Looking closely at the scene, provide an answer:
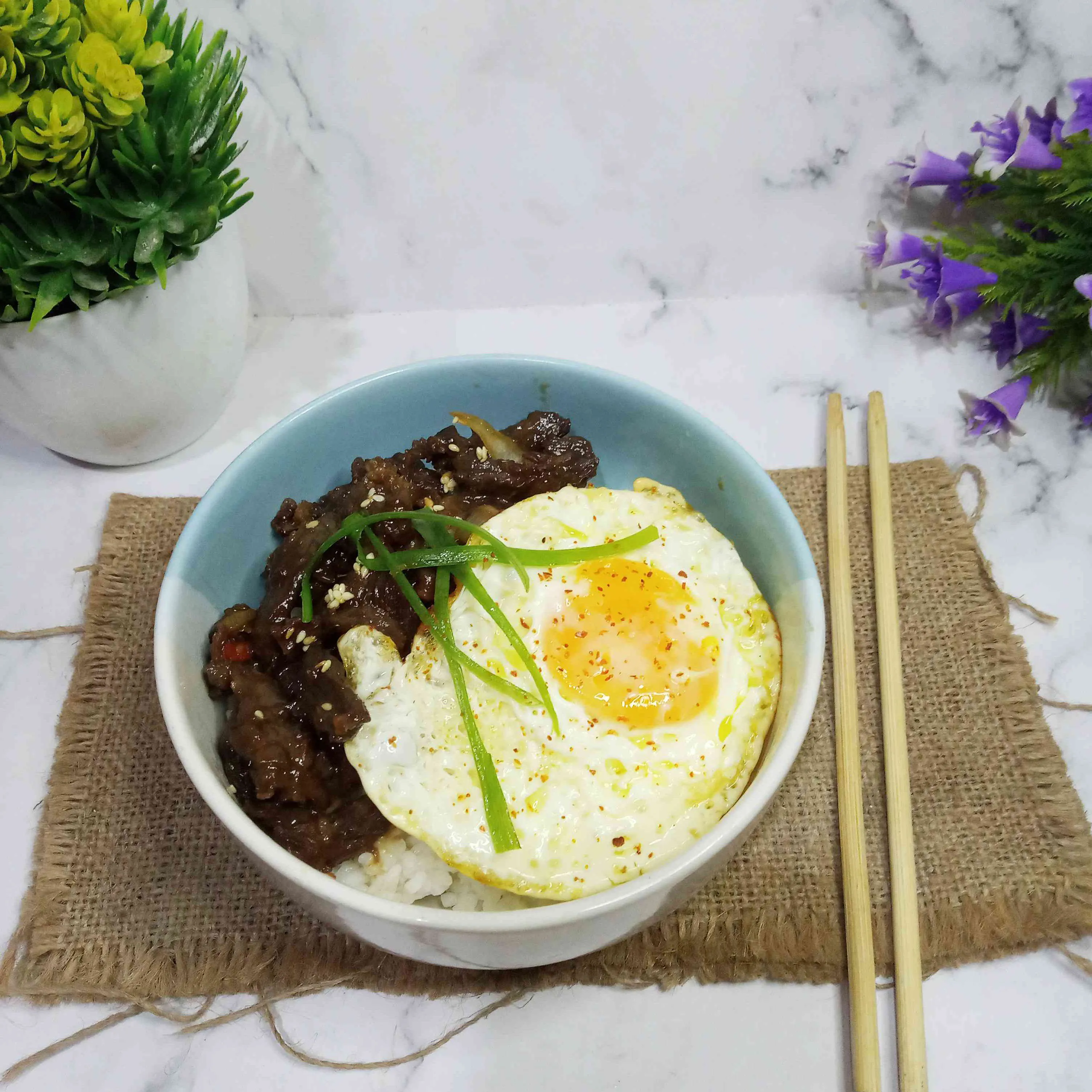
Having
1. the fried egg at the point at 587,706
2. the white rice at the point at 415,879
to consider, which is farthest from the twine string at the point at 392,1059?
the fried egg at the point at 587,706

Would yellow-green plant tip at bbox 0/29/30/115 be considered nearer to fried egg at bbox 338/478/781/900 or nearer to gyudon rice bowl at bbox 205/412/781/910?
gyudon rice bowl at bbox 205/412/781/910

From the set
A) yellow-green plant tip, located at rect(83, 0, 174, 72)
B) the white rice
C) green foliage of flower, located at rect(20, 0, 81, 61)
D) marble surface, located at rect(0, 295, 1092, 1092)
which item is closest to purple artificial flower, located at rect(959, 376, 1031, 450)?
marble surface, located at rect(0, 295, 1092, 1092)

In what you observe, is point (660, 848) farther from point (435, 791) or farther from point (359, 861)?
point (359, 861)

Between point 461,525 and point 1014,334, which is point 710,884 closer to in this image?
point 461,525

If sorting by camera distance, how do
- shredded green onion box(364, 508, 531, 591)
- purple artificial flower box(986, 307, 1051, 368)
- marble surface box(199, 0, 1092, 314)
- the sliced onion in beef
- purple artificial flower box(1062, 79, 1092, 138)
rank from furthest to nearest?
purple artificial flower box(986, 307, 1051, 368) < purple artificial flower box(1062, 79, 1092, 138) < marble surface box(199, 0, 1092, 314) < the sliced onion in beef < shredded green onion box(364, 508, 531, 591)

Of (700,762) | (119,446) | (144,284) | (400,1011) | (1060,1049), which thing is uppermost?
Result: (144,284)

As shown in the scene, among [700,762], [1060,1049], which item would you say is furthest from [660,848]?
[1060,1049]
